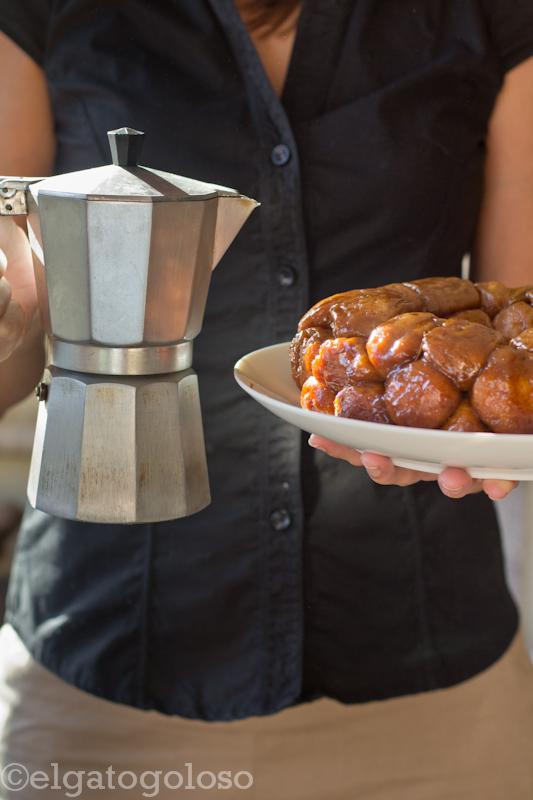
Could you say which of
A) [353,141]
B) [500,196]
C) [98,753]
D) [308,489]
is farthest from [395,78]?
[98,753]

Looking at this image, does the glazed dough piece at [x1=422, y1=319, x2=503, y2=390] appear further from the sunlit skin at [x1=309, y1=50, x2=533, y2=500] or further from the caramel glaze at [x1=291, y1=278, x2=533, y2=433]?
the sunlit skin at [x1=309, y1=50, x2=533, y2=500]

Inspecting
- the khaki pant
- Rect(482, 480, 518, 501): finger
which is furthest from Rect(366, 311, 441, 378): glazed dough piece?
the khaki pant

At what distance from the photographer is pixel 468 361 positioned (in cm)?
77

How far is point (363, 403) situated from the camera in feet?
2.65

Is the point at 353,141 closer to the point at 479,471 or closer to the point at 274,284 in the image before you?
the point at 274,284

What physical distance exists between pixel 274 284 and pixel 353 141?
193mm

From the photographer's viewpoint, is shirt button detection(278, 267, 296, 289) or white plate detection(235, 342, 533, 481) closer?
white plate detection(235, 342, 533, 481)

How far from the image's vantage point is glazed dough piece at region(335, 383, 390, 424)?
806 mm

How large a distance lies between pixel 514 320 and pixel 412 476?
0.16 m

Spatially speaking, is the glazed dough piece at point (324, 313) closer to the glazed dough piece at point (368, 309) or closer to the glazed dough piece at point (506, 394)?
the glazed dough piece at point (368, 309)

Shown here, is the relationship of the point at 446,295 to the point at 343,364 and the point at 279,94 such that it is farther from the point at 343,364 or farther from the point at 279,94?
the point at 279,94

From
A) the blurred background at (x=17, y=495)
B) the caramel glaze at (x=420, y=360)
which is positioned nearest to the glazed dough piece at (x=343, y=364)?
the caramel glaze at (x=420, y=360)

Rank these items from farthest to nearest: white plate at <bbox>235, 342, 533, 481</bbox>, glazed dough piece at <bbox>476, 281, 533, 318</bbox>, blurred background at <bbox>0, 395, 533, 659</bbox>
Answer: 1. blurred background at <bbox>0, 395, 533, 659</bbox>
2. glazed dough piece at <bbox>476, 281, 533, 318</bbox>
3. white plate at <bbox>235, 342, 533, 481</bbox>

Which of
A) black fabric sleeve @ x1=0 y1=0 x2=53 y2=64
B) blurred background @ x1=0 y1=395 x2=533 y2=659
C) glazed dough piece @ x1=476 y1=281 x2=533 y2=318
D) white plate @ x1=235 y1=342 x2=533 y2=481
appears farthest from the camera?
blurred background @ x1=0 y1=395 x2=533 y2=659
